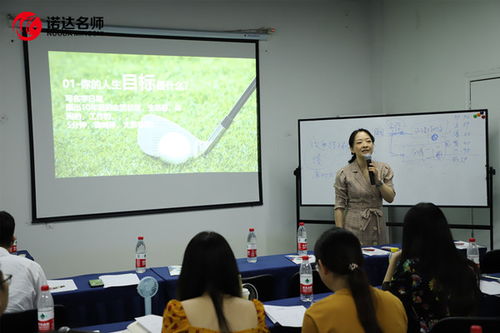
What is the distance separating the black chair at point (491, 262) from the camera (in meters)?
3.37

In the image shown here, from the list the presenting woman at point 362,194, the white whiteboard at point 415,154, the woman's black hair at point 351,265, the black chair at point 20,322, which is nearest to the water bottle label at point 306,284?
the woman's black hair at point 351,265

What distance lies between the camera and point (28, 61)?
437 cm

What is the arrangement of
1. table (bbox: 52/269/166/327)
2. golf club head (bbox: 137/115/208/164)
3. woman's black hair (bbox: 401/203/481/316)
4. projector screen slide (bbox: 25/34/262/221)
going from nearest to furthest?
woman's black hair (bbox: 401/203/481/316)
table (bbox: 52/269/166/327)
projector screen slide (bbox: 25/34/262/221)
golf club head (bbox: 137/115/208/164)

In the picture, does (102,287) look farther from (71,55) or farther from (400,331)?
(71,55)

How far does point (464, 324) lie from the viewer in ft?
5.85

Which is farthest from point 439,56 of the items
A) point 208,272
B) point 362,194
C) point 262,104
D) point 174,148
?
point 208,272

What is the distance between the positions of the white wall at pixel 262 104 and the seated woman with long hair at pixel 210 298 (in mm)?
3253

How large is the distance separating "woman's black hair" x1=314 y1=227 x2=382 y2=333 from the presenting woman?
7.20ft

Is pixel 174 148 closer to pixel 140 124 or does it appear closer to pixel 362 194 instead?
pixel 140 124

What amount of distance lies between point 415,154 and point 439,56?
1.07 meters

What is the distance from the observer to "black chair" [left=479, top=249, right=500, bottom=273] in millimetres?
3372

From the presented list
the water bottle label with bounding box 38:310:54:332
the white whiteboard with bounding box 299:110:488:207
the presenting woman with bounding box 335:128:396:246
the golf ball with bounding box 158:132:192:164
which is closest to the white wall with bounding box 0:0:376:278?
the white whiteboard with bounding box 299:110:488:207

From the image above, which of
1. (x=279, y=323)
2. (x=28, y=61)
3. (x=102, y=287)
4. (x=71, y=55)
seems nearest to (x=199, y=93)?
(x=71, y=55)

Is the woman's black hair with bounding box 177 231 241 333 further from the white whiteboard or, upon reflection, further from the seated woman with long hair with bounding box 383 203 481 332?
the white whiteboard
